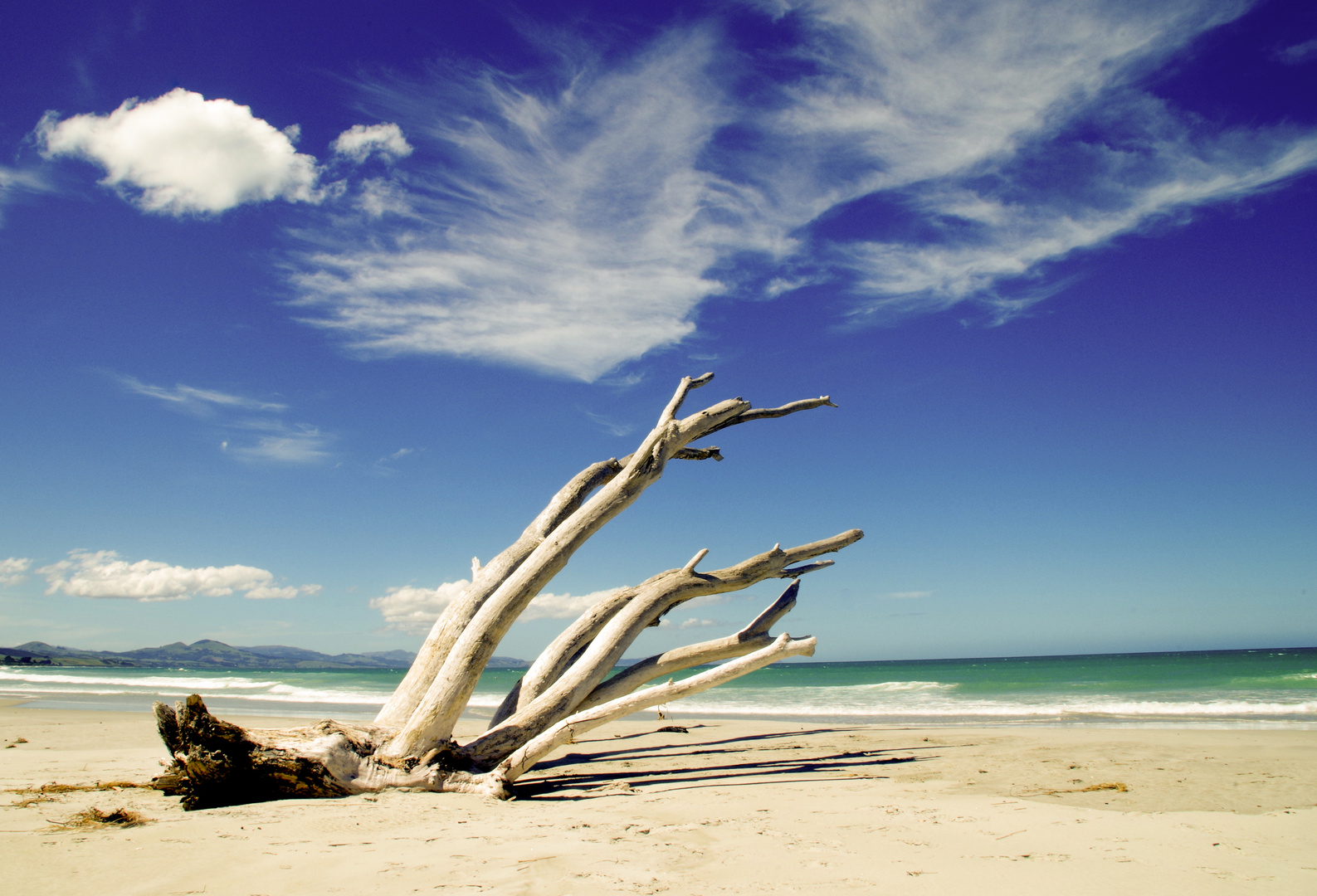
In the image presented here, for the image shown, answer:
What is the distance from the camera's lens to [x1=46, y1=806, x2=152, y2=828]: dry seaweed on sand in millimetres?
3822

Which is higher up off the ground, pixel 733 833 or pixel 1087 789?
pixel 733 833

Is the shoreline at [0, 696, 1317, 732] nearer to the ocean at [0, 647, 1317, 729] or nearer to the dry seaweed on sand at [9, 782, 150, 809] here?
the ocean at [0, 647, 1317, 729]

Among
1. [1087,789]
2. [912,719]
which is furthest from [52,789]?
[912,719]

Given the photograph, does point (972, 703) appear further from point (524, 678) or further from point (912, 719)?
point (524, 678)

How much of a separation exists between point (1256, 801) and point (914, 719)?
814 cm

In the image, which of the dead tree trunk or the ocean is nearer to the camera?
the dead tree trunk

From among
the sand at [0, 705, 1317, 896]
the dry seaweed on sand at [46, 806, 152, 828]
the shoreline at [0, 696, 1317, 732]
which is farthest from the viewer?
the shoreline at [0, 696, 1317, 732]

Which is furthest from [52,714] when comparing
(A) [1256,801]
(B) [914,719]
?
(A) [1256,801]

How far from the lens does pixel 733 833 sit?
3.90 m

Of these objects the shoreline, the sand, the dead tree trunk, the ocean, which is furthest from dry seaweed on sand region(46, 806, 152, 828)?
the ocean

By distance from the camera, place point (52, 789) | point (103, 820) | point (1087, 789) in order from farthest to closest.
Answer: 1. point (1087, 789)
2. point (52, 789)
3. point (103, 820)

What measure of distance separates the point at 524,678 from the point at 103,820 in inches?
125

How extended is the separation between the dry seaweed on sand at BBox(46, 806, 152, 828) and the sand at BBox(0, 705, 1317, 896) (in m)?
0.08

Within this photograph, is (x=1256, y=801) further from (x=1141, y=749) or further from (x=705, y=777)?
(x=705, y=777)
